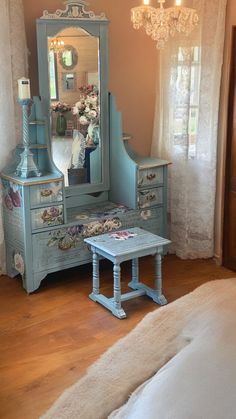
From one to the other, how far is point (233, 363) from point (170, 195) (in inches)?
110

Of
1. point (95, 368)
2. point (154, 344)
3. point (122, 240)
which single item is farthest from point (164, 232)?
point (95, 368)

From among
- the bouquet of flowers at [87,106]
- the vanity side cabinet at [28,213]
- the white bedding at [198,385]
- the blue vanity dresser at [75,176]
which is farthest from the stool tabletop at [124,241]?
the white bedding at [198,385]

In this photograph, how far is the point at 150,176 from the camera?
12.9ft

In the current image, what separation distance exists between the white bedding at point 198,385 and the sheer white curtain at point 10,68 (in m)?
2.28

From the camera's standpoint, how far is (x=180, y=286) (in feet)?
12.1

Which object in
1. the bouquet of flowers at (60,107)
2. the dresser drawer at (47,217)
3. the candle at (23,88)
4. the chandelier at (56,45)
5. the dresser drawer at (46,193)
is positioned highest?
the chandelier at (56,45)

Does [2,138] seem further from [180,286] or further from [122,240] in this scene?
[180,286]

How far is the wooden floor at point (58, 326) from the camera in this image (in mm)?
2508

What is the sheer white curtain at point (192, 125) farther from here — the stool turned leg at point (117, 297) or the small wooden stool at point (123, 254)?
the stool turned leg at point (117, 297)

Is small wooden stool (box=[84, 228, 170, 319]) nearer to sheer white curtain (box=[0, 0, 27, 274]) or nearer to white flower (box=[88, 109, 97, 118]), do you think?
Answer: sheer white curtain (box=[0, 0, 27, 274])

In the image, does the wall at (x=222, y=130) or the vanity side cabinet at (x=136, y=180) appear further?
the vanity side cabinet at (x=136, y=180)

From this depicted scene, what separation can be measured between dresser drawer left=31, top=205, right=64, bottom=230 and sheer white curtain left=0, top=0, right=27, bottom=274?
0.38m

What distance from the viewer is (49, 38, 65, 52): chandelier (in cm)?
354

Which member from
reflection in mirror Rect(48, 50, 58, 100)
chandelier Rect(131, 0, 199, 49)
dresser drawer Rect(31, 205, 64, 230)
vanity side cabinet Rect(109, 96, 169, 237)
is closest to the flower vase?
reflection in mirror Rect(48, 50, 58, 100)
